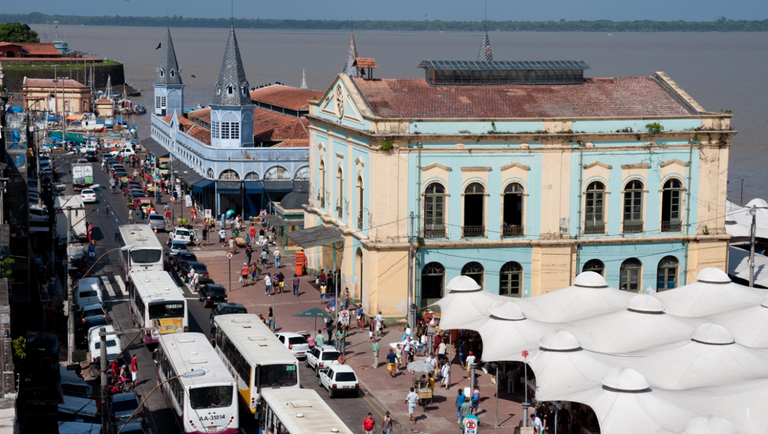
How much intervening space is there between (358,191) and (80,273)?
1637 cm

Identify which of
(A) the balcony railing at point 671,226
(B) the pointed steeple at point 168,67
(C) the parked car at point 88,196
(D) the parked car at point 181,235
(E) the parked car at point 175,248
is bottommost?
(E) the parked car at point 175,248

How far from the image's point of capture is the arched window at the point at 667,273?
49.4 metres

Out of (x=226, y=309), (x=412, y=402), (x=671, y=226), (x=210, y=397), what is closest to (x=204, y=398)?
(x=210, y=397)

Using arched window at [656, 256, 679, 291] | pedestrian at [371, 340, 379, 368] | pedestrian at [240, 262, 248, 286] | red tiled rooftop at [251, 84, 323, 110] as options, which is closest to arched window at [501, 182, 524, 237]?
arched window at [656, 256, 679, 291]

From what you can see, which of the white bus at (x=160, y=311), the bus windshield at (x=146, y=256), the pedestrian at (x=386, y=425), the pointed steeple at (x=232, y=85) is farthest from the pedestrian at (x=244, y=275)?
the pedestrian at (x=386, y=425)

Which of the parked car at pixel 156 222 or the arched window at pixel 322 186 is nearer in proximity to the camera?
the arched window at pixel 322 186

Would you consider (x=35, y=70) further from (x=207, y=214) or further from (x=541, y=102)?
(x=541, y=102)

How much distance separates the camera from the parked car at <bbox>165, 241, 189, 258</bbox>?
196ft

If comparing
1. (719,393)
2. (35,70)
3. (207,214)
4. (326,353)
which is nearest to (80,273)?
(207,214)

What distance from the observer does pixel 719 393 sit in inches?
1150

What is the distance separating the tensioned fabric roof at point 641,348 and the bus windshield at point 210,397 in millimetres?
9548

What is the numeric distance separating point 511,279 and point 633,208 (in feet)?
22.2

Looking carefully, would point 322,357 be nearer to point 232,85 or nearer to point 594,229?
point 594,229

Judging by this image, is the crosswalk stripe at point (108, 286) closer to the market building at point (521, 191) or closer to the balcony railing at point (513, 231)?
the market building at point (521, 191)
